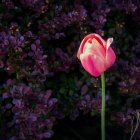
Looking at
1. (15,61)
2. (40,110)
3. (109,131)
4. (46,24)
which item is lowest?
(109,131)

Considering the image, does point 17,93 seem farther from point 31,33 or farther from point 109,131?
point 109,131

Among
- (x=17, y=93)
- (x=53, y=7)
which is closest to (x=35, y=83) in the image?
(x=17, y=93)

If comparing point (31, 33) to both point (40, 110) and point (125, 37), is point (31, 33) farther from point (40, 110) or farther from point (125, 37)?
point (125, 37)

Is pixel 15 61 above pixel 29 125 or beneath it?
above

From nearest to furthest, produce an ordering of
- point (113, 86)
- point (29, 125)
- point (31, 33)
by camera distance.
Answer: point (29, 125), point (31, 33), point (113, 86)

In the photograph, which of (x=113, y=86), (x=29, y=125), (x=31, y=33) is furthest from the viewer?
(x=113, y=86)

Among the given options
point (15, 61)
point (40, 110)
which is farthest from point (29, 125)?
point (15, 61)

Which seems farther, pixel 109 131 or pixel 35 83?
pixel 109 131
